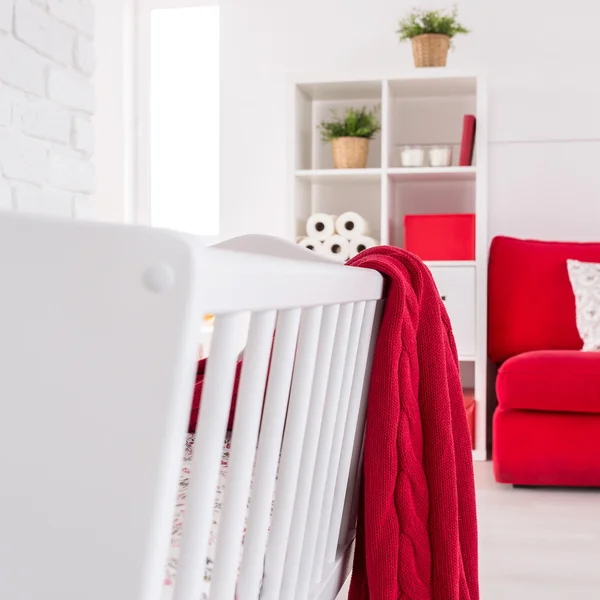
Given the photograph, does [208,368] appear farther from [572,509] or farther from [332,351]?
[572,509]

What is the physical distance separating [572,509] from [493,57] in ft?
6.72

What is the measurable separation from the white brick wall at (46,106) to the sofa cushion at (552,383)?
1.68m

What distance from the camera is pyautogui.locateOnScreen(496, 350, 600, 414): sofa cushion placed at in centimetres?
284

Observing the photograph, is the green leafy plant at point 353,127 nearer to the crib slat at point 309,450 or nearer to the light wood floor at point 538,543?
the light wood floor at point 538,543

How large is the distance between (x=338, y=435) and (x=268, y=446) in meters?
0.32

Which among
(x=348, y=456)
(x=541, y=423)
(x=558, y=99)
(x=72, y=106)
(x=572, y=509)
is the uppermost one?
(x=558, y=99)

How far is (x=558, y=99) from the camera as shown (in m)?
3.76

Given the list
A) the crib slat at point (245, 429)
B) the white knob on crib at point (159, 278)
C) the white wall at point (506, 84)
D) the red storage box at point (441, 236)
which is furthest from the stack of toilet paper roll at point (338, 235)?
the white knob on crib at point (159, 278)

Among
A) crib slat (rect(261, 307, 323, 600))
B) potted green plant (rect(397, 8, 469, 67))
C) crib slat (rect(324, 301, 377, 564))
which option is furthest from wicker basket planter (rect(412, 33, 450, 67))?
crib slat (rect(261, 307, 323, 600))

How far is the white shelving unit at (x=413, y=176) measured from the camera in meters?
3.42

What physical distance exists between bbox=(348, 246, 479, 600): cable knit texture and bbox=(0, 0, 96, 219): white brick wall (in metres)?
0.67

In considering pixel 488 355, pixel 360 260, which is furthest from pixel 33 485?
pixel 488 355

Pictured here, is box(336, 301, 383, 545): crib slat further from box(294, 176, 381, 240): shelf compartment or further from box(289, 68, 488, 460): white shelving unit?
box(294, 176, 381, 240): shelf compartment

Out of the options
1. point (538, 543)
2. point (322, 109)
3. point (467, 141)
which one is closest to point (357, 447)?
point (538, 543)
